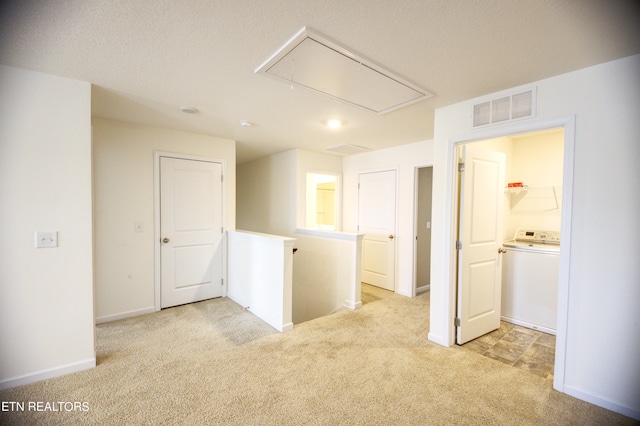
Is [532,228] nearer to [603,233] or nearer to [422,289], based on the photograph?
[422,289]

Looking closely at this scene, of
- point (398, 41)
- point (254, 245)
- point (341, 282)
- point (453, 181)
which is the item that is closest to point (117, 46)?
point (398, 41)

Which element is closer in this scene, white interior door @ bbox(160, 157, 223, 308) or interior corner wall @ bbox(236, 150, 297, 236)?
white interior door @ bbox(160, 157, 223, 308)

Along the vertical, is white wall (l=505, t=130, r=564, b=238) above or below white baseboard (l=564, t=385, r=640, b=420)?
above

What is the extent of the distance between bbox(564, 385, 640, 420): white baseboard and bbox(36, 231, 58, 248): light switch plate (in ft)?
13.4

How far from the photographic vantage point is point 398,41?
1679 millimetres

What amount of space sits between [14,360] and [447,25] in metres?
3.74

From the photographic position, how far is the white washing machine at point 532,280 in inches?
124

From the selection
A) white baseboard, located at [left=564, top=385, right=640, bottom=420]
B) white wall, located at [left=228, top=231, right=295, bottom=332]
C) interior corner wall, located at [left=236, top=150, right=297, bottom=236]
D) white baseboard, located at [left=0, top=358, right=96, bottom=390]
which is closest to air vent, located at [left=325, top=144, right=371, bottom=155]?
interior corner wall, located at [left=236, top=150, right=297, bottom=236]

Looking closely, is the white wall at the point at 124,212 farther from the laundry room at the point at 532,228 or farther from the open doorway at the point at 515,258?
the laundry room at the point at 532,228

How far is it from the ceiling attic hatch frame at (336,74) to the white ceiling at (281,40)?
6 centimetres

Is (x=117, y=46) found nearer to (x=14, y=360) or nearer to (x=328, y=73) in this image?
(x=328, y=73)

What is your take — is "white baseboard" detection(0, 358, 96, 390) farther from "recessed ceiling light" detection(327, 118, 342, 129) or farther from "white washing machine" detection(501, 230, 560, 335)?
"white washing machine" detection(501, 230, 560, 335)

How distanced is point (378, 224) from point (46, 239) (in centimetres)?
415

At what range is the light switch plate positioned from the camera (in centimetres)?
212
